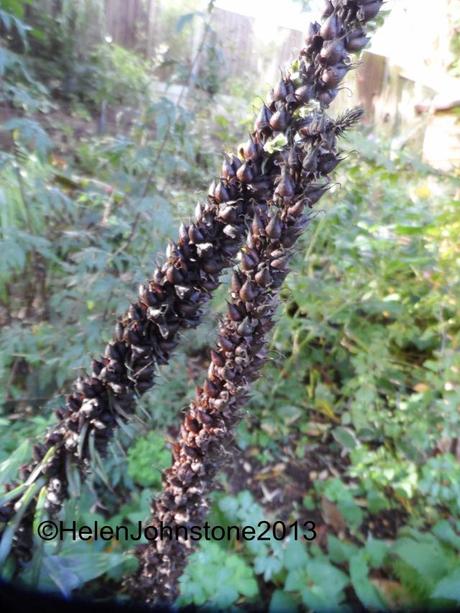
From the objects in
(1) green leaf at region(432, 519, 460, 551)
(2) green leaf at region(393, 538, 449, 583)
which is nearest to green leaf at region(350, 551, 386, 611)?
(2) green leaf at region(393, 538, 449, 583)

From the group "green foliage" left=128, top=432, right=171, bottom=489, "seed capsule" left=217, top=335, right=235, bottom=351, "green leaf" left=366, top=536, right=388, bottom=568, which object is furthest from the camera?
"green foliage" left=128, top=432, right=171, bottom=489

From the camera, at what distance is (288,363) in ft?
7.95

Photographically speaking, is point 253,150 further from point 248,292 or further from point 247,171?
point 248,292

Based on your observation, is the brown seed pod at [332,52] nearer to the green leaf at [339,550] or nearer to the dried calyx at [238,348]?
the dried calyx at [238,348]

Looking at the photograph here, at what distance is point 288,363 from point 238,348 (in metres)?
1.70

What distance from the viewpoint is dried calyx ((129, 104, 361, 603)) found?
61cm

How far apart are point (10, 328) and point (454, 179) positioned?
6.90 feet

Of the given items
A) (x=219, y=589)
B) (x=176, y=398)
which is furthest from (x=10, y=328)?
(x=219, y=589)

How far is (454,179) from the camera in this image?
184cm

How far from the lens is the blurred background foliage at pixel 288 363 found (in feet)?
4.99

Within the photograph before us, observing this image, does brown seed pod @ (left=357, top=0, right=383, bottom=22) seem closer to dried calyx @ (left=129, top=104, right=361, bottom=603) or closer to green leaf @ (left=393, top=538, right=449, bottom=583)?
dried calyx @ (left=129, top=104, right=361, bottom=603)

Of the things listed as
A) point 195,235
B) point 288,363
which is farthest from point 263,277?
point 288,363

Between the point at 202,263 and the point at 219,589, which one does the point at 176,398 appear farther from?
the point at 202,263

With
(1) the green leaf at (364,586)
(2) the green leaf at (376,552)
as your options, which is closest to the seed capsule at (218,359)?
(1) the green leaf at (364,586)
